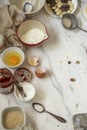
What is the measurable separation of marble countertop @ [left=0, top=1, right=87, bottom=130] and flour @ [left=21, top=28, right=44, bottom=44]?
0.09 feet

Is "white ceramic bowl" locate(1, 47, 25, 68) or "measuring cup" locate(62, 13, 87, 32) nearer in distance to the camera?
"white ceramic bowl" locate(1, 47, 25, 68)

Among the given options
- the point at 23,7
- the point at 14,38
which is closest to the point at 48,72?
the point at 14,38

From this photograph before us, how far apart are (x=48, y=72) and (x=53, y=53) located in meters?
0.08

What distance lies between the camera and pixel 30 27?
4.09 ft

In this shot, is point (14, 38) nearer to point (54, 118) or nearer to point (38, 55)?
point (38, 55)

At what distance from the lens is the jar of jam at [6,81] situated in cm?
108

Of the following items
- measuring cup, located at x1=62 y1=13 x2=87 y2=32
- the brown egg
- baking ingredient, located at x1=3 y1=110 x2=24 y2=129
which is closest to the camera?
baking ingredient, located at x1=3 y1=110 x2=24 y2=129

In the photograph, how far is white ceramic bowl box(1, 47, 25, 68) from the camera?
3.77 ft

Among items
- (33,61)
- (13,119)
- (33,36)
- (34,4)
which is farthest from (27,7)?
(13,119)

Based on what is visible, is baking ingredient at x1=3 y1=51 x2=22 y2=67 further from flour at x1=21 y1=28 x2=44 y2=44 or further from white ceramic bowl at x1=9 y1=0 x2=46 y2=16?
white ceramic bowl at x1=9 y1=0 x2=46 y2=16

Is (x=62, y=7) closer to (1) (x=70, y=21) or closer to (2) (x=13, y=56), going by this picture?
(1) (x=70, y=21)

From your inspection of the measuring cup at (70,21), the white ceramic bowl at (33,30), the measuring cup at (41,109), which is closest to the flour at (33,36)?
the white ceramic bowl at (33,30)

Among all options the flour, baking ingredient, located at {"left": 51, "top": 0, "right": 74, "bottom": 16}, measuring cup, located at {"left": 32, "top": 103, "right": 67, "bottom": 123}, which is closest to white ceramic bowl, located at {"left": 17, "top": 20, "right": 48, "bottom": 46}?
the flour

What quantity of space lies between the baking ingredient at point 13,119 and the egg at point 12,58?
7.0 inches
